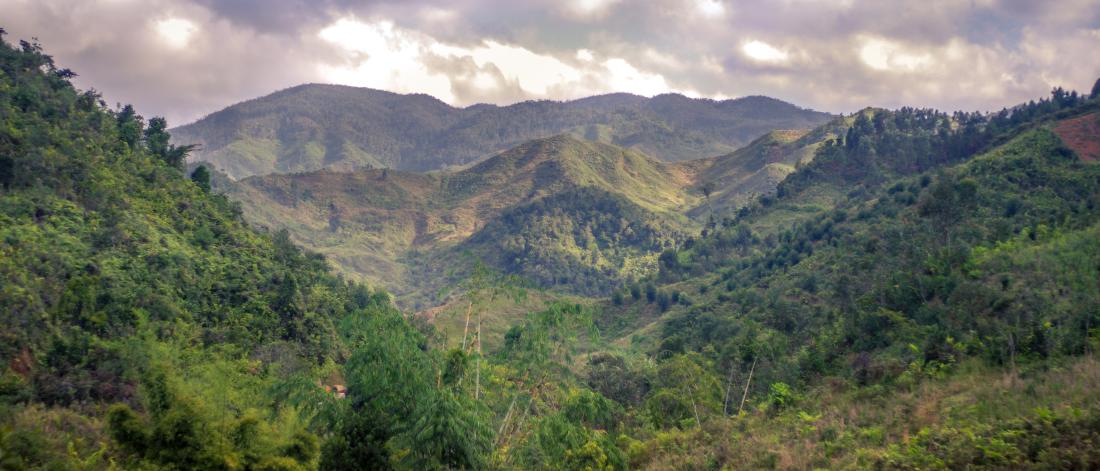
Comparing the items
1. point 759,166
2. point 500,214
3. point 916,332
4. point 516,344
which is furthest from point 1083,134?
point 500,214

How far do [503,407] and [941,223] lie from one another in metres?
28.6

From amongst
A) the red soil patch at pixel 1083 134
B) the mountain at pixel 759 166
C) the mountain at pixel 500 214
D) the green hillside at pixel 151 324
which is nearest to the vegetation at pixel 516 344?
the green hillside at pixel 151 324

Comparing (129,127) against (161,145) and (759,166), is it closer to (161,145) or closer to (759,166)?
(161,145)

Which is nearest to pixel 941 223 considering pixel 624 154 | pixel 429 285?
pixel 429 285

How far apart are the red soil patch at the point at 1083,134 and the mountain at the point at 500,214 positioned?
67.3 metres

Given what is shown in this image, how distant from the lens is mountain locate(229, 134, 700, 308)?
394ft

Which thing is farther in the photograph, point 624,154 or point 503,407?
point 624,154

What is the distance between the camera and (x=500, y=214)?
143m

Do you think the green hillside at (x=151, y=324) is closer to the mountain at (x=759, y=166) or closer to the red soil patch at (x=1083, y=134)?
the red soil patch at (x=1083, y=134)

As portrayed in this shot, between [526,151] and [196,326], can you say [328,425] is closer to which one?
[196,326]

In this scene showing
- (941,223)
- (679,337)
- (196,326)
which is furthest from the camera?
(679,337)

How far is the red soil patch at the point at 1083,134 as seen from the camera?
41.4 m

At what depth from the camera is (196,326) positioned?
26125mm

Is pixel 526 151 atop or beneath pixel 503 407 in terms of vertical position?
atop
